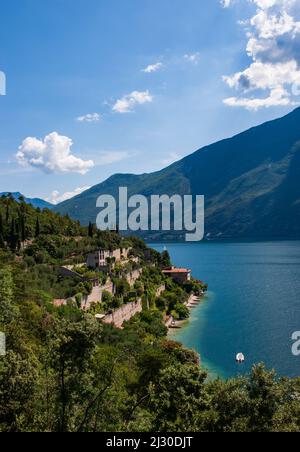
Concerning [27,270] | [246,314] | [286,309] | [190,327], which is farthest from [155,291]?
[27,270]

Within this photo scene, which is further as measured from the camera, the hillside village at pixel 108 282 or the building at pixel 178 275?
the building at pixel 178 275

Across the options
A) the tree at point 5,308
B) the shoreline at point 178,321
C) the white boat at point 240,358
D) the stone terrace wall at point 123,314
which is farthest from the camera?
the shoreline at point 178,321

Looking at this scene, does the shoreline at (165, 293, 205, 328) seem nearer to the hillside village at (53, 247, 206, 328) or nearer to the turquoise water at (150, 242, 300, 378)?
the hillside village at (53, 247, 206, 328)

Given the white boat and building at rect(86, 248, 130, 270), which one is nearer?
the white boat

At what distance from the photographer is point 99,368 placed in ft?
45.6

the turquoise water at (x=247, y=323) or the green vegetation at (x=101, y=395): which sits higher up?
the green vegetation at (x=101, y=395)

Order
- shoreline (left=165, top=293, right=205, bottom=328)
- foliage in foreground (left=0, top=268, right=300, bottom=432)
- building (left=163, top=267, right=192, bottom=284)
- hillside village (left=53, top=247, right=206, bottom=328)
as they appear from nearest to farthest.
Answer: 1. foliage in foreground (left=0, top=268, right=300, bottom=432)
2. hillside village (left=53, top=247, right=206, bottom=328)
3. shoreline (left=165, top=293, right=205, bottom=328)
4. building (left=163, top=267, right=192, bottom=284)

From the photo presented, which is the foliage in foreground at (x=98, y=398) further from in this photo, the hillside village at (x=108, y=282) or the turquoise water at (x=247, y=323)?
the hillside village at (x=108, y=282)

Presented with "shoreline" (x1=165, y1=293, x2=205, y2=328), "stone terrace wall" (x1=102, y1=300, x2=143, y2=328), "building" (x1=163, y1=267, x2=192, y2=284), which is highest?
"building" (x1=163, y1=267, x2=192, y2=284)

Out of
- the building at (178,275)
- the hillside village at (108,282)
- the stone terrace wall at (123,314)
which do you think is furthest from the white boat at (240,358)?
the building at (178,275)

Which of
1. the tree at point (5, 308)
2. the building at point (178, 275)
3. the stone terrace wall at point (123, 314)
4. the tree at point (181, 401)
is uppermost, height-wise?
the tree at point (5, 308)

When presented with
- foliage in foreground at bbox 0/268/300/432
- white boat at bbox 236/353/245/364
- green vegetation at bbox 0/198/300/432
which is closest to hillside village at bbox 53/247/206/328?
white boat at bbox 236/353/245/364

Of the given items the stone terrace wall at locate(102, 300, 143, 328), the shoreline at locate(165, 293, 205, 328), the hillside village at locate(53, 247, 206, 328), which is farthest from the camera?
the shoreline at locate(165, 293, 205, 328)
